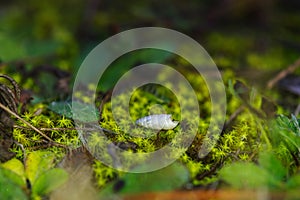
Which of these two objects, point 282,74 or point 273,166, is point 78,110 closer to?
point 273,166

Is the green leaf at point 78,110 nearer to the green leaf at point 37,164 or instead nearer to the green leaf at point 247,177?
the green leaf at point 37,164

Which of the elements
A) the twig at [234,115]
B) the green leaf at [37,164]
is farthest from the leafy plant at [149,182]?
the twig at [234,115]

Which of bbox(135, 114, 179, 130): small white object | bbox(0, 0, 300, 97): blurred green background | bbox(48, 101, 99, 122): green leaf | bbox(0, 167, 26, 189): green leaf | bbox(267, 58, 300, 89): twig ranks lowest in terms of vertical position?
bbox(0, 167, 26, 189): green leaf

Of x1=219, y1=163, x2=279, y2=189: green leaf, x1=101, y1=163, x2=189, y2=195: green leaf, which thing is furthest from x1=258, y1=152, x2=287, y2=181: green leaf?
x1=101, y1=163, x2=189, y2=195: green leaf

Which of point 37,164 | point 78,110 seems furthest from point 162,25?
point 37,164

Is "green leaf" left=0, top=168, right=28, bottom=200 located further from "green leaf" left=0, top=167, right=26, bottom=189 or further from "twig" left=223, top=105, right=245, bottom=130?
"twig" left=223, top=105, right=245, bottom=130

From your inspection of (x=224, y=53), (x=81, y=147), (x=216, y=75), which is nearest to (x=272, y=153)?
(x=81, y=147)
